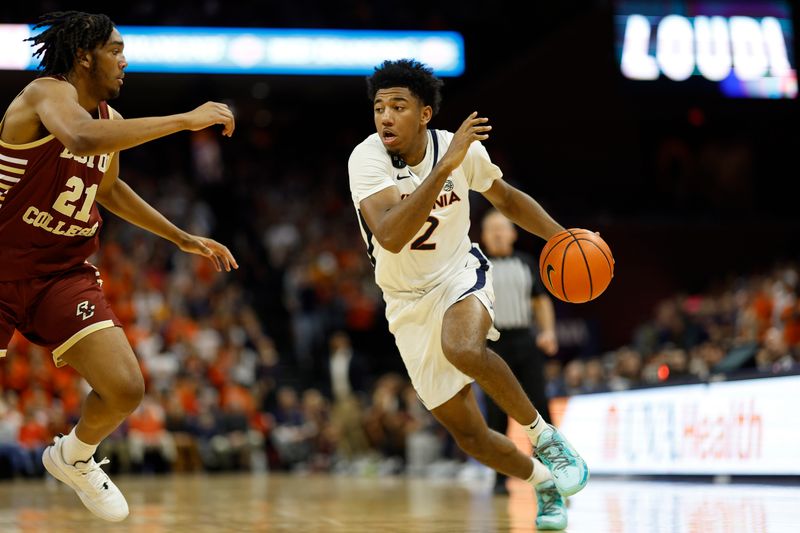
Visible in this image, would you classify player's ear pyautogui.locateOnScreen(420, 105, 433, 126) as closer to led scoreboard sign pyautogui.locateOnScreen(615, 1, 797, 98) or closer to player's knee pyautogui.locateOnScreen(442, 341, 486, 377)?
player's knee pyautogui.locateOnScreen(442, 341, 486, 377)

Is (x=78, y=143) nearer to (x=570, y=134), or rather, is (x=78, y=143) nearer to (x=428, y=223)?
(x=428, y=223)

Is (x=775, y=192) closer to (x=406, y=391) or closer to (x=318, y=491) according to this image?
(x=406, y=391)

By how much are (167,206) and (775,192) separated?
12.5 metres

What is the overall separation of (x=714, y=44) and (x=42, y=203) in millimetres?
14353

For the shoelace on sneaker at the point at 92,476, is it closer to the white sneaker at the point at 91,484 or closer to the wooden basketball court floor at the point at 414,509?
the white sneaker at the point at 91,484

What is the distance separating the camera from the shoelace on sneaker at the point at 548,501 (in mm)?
5422

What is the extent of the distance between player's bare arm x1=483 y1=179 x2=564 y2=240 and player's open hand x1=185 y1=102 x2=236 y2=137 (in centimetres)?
160

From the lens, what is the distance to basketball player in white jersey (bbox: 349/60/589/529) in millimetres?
5180

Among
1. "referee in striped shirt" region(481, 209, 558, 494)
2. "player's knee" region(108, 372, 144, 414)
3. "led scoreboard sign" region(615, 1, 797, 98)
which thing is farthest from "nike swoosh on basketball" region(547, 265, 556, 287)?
"led scoreboard sign" region(615, 1, 797, 98)

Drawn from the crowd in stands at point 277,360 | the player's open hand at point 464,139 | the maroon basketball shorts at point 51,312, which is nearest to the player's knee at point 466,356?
the player's open hand at point 464,139

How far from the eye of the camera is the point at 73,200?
4.94m

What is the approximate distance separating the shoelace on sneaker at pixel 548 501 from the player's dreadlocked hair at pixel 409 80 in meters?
2.05

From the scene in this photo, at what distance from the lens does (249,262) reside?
20328 mm

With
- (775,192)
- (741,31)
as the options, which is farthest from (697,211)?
(741,31)
